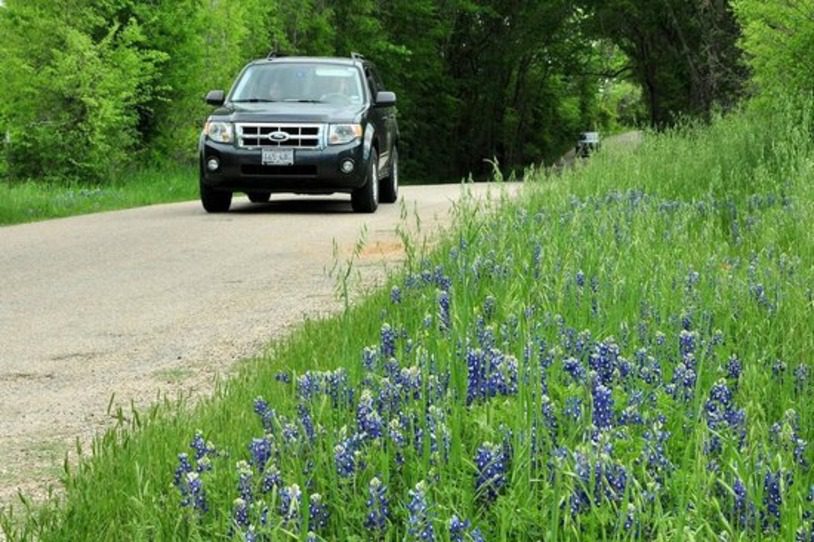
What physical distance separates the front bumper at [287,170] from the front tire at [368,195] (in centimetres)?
12

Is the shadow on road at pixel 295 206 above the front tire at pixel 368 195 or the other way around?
the other way around

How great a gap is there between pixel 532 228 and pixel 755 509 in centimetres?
430

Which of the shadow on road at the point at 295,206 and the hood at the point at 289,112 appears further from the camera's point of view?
the shadow on road at the point at 295,206

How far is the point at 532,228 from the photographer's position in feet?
21.6

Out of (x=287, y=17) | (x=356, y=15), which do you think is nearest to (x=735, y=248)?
(x=287, y=17)

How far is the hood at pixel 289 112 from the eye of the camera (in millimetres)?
14188

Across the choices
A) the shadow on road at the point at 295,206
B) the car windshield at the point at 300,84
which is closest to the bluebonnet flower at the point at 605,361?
the shadow on road at the point at 295,206

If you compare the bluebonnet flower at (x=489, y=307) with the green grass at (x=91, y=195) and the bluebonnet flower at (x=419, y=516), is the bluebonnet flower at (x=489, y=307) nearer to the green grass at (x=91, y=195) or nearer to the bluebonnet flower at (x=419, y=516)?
the bluebonnet flower at (x=419, y=516)

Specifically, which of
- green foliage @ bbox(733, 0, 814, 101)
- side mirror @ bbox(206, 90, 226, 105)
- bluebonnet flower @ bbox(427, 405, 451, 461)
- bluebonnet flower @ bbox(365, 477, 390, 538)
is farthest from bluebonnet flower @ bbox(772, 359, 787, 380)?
side mirror @ bbox(206, 90, 226, 105)

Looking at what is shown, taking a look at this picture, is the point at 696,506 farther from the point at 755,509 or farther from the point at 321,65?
the point at 321,65

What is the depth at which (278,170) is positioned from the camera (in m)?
14.2

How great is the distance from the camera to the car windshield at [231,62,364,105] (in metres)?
15.1

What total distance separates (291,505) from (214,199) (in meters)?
12.7

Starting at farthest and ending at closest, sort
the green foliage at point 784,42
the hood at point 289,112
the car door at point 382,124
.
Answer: the car door at point 382,124 → the hood at point 289,112 → the green foliage at point 784,42
